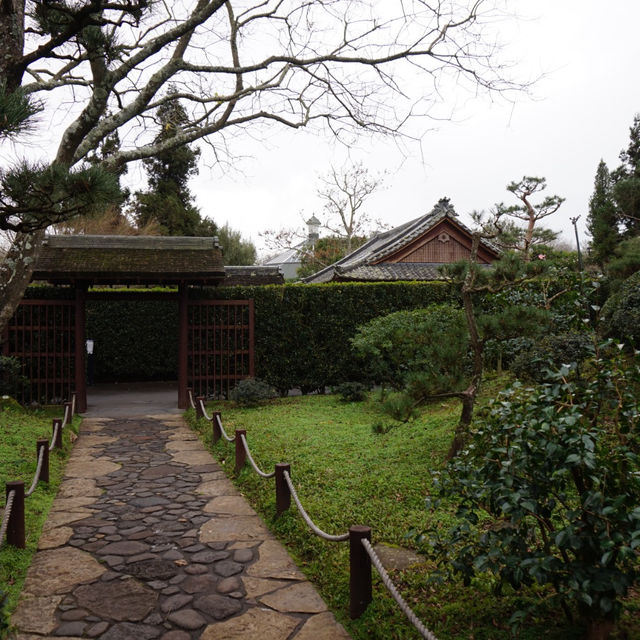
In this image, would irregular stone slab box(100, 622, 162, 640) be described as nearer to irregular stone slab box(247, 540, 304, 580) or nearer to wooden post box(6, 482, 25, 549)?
irregular stone slab box(247, 540, 304, 580)

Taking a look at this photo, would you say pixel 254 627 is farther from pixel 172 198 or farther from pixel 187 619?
pixel 172 198

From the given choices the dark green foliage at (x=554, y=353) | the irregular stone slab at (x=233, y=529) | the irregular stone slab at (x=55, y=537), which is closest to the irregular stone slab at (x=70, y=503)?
the irregular stone slab at (x=55, y=537)

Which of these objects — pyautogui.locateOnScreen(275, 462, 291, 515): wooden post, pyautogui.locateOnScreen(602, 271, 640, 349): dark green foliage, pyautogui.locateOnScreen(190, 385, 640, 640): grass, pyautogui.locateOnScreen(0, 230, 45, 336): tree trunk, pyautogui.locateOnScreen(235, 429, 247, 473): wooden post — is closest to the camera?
pyautogui.locateOnScreen(190, 385, 640, 640): grass

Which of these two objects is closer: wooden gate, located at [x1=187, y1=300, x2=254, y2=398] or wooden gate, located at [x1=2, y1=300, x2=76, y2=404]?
wooden gate, located at [x1=2, y1=300, x2=76, y2=404]

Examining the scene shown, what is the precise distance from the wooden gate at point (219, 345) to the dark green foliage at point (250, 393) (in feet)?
2.82

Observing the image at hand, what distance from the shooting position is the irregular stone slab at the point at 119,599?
3584 millimetres

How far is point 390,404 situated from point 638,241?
1444cm

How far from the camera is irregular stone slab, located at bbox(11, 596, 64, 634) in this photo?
3.41 metres

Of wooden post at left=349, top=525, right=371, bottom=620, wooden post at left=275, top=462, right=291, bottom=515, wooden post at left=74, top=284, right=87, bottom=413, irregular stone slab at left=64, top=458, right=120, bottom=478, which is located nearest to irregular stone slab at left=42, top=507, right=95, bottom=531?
irregular stone slab at left=64, top=458, right=120, bottom=478

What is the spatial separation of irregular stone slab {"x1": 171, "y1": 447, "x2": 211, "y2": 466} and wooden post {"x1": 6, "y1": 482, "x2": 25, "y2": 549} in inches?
122

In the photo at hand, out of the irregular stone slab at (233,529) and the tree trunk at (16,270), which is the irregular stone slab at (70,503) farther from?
the tree trunk at (16,270)

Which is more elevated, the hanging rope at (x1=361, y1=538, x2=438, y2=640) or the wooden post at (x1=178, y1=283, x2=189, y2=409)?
the wooden post at (x1=178, y1=283, x2=189, y2=409)

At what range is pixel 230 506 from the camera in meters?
5.77

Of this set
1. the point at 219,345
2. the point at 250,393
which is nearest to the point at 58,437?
the point at 250,393
